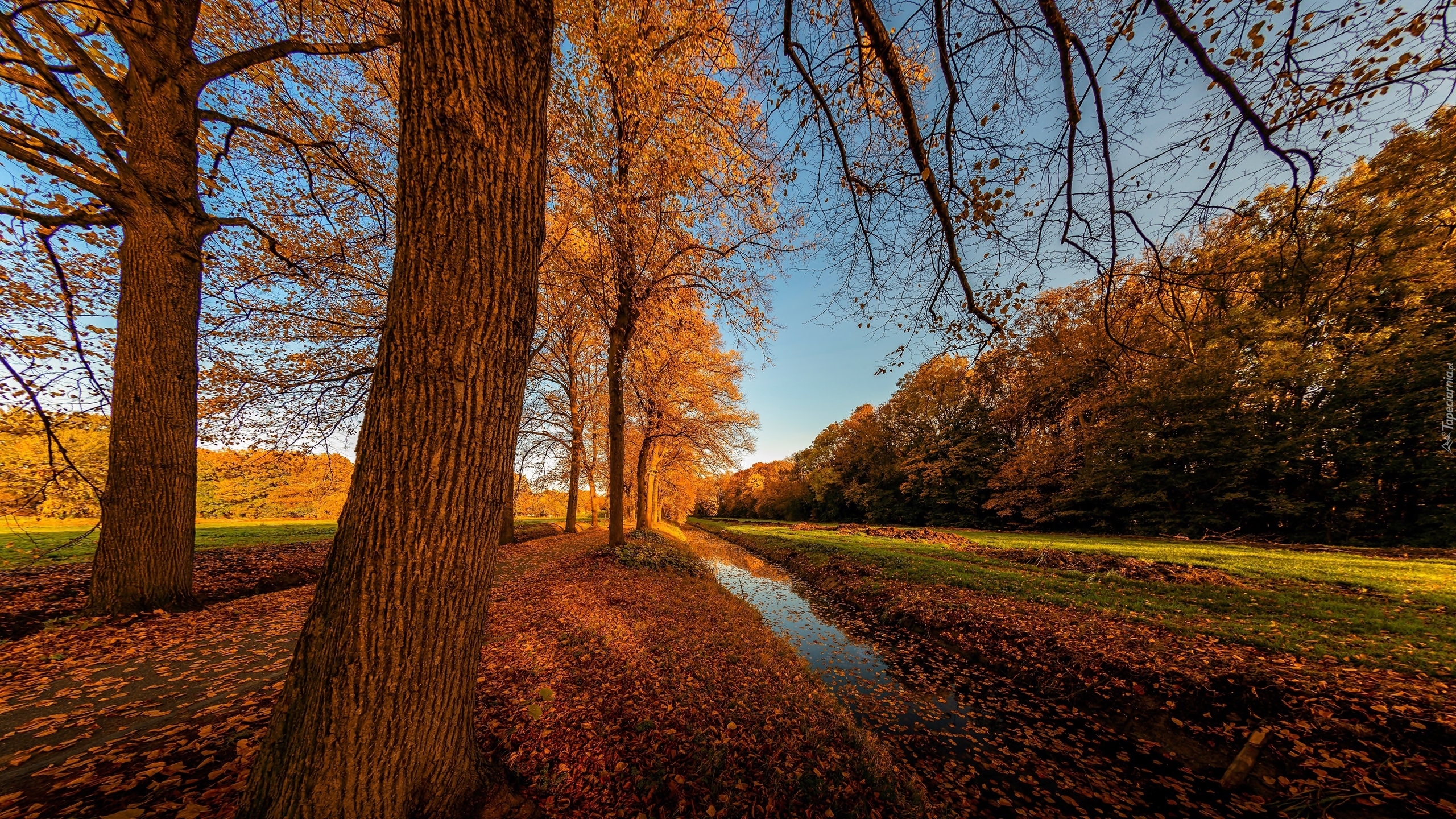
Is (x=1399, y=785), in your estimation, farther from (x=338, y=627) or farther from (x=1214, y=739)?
(x=338, y=627)

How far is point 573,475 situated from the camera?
1758cm

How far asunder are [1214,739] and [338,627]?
7.88 meters

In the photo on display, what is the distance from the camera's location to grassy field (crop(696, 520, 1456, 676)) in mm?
5215

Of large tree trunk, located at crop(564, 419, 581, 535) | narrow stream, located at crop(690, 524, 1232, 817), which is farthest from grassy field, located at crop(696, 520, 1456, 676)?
large tree trunk, located at crop(564, 419, 581, 535)

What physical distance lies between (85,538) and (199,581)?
92.3 inches

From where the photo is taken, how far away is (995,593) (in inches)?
342

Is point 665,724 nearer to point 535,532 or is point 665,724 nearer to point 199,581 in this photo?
point 199,581

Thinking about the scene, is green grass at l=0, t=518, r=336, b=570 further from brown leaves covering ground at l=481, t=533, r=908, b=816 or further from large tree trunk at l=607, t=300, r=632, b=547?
brown leaves covering ground at l=481, t=533, r=908, b=816

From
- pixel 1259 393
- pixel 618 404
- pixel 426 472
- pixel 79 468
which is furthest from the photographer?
pixel 1259 393

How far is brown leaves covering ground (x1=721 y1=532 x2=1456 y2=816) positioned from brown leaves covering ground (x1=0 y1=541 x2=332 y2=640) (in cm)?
876

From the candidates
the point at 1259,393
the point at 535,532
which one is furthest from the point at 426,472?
the point at 1259,393

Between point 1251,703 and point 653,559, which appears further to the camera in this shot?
point 653,559

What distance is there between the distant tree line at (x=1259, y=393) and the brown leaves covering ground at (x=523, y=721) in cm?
433

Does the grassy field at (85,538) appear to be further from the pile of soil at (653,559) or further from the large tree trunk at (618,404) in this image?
the pile of soil at (653,559)
